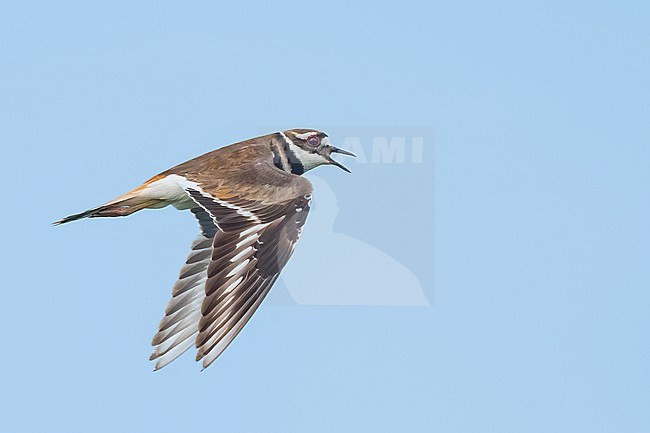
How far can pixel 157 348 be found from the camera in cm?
1273

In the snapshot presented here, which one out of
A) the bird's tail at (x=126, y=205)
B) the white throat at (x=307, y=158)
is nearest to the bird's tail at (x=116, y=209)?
the bird's tail at (x=126, y=205)

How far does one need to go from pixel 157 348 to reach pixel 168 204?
1.46 meters

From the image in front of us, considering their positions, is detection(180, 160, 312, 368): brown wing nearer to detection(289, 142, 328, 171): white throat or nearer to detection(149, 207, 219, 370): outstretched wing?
detection(149, 207, 219, 370): outstretched wing

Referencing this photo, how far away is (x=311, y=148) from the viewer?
45.8ft

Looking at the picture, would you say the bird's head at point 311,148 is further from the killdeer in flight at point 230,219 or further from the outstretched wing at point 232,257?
the outstretched wing at point 232,257

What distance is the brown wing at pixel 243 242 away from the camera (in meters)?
11.1

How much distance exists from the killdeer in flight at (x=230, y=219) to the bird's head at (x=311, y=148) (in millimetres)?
11

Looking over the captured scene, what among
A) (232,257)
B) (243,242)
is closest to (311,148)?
(243,242)

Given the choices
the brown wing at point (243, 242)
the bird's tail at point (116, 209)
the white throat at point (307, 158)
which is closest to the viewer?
the brown wing at point (243, 242)

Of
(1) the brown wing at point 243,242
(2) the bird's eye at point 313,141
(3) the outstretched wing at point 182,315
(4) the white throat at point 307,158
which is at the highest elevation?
(2) the bird's eye at point 313,141

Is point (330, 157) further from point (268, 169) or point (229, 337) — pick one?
point (229, 337)

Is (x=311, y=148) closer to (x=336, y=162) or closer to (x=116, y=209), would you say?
(x=336, y=162)

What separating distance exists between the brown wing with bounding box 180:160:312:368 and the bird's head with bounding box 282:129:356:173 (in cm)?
150

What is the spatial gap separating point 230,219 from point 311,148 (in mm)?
2577
